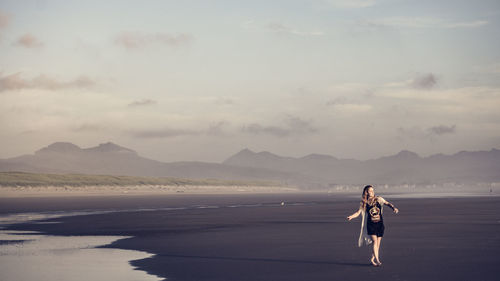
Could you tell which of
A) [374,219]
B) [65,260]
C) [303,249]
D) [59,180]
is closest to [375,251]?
[374,219]

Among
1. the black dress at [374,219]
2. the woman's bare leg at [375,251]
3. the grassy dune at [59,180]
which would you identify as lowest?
the woman's bare leg at [375,251]

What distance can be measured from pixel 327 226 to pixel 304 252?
12.7 meters

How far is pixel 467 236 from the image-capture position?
1118 inches

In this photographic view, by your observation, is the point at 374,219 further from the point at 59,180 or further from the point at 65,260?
the point at 59,180

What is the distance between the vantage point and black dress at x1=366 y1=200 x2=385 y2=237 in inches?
806

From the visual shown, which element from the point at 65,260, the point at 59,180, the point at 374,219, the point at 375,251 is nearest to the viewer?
the point at 375,251

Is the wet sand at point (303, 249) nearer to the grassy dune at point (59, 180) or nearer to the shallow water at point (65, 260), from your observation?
the shallow water at point (65, 260)

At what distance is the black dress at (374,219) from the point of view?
2048 centimetres

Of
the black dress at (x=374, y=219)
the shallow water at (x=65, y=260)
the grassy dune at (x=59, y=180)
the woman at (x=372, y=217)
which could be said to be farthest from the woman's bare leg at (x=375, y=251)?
the grassy dune at (x=59, y=180)

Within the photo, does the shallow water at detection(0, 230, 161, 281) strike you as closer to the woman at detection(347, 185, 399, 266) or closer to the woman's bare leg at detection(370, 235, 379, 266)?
the woman's bare leg at detection(370, 235, 379, 266)

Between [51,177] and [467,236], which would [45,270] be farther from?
[51,177]

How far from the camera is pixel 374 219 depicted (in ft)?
67.4

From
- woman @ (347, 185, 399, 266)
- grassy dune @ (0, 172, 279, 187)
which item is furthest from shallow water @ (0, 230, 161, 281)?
grassy dune @ (0, 172, 279, 187)

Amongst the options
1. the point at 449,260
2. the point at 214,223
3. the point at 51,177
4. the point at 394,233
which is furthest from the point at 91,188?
the point at 449,260
